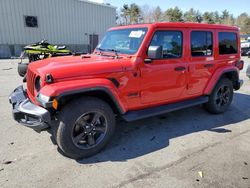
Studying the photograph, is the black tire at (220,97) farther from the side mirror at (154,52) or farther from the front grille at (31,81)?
the front grille at (31,81)

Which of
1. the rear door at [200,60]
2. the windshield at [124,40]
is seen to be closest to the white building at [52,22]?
the windshield at [124,40]

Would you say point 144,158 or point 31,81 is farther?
point 31,81

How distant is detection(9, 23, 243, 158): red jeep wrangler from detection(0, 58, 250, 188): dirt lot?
0.34 m

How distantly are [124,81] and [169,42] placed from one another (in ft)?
3.99

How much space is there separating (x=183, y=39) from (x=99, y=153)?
8.36 feet

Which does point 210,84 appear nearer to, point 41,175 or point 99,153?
point 99,153

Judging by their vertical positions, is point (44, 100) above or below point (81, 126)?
above

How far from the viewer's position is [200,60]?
4.36 m

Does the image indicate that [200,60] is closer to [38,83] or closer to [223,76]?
[223,76]

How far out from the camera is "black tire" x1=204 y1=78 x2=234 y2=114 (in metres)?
4.92

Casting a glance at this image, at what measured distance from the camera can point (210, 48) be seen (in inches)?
180

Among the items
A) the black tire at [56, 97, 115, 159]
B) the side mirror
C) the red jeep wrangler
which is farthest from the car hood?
the side mirror

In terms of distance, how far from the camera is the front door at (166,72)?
3.66m

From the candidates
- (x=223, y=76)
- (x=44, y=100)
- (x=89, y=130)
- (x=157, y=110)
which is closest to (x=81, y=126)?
(x=89, y=130)
